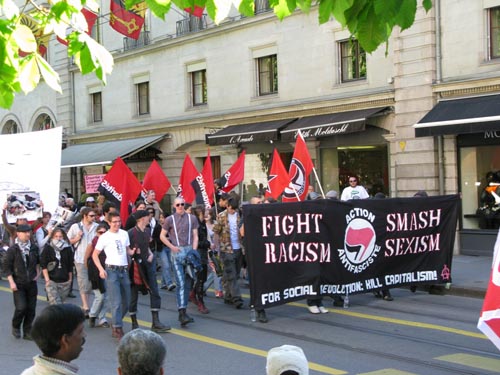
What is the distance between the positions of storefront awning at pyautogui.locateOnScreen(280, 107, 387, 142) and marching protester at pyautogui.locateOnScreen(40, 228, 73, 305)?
1036cm

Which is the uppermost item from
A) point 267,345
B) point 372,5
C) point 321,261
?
point 372,5

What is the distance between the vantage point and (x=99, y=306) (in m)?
10.8

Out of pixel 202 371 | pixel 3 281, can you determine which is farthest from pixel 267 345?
pixel 3 281

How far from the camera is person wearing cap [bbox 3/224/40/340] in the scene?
10125 mm

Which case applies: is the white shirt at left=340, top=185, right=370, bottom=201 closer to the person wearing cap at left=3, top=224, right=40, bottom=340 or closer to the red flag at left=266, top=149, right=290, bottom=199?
the red flag at left=266, top=149, right=290, bottom=199

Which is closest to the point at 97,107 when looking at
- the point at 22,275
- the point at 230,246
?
the point at 230,246

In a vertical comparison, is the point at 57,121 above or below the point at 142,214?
above

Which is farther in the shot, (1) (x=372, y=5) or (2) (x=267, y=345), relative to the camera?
(2) (x=267, y=345)

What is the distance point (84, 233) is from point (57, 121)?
2357 cm

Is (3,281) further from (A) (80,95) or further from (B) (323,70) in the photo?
(A) (80,95)

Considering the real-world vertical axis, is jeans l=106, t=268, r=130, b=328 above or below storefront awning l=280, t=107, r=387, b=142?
below

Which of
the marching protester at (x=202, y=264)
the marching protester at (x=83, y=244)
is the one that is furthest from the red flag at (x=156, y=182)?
the marching protester at (x=83, y=244)

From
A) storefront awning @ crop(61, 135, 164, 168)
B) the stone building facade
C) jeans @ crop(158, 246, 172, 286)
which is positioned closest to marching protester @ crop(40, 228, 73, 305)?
jeans @ crop(158, 246, 172, 286)

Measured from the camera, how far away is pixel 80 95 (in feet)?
107
